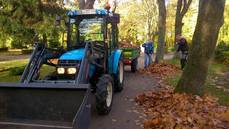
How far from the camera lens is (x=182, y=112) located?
7707 millimetres

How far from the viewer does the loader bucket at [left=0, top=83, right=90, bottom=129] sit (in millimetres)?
6545

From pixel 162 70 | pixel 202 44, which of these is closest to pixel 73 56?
pixel 202 44

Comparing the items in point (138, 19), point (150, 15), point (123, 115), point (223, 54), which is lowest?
point (123, 115)

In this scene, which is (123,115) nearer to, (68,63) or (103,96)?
(103,96)

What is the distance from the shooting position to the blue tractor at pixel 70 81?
21.3 ft

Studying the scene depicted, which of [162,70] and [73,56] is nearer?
[73,56]

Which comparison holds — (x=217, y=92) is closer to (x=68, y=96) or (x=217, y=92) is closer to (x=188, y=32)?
(x=68, y=96)

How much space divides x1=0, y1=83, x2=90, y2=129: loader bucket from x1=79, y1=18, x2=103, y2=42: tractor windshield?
368 centimetres

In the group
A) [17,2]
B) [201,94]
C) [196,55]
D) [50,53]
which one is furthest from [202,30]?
[17,2]

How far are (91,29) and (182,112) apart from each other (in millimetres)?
4011

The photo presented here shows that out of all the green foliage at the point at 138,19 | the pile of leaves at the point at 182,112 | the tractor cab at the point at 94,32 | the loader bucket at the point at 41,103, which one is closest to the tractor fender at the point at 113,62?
the tractor cab at the point at 94,32

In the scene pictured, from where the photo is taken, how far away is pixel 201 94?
9.59 metres

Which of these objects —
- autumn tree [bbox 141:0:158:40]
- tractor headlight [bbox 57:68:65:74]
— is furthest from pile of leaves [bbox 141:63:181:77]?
autumn tree [bbox 141:0:158:40]

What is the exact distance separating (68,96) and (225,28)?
101 ft
